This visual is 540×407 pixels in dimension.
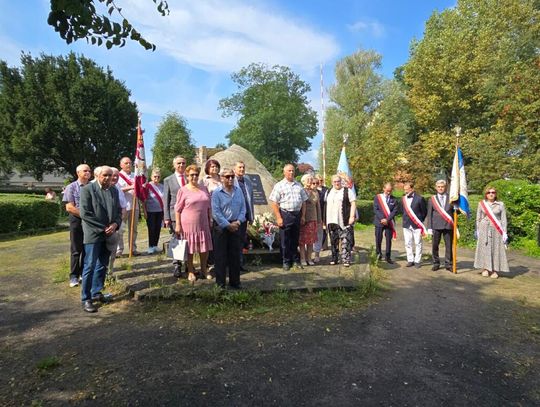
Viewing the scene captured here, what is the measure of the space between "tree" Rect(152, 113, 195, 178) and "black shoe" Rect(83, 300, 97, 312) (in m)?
35.8

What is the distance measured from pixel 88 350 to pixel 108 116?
97.5ft

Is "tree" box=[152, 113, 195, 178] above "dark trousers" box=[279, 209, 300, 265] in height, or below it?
above

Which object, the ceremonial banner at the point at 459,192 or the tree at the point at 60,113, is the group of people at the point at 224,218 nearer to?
the ceremonial banner at the point at 459,192

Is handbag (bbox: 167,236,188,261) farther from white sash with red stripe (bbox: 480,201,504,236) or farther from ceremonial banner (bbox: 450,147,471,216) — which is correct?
white sash with red stripe (bbox: 480,201,504,236)

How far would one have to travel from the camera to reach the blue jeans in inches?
192

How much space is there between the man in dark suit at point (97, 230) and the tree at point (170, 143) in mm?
35485

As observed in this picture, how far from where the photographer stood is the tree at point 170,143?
39969mm

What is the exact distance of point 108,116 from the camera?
29.7 meters

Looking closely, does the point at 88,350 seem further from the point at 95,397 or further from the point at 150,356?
the point at 95,397

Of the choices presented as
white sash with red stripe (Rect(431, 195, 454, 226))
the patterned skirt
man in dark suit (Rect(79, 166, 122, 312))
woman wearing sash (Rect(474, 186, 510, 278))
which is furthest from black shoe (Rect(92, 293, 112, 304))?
woman wearing sash (Rect(474, 186, 510, 278))

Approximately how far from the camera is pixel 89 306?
15.9ft

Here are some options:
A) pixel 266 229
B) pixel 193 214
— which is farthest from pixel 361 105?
pixel 193 214

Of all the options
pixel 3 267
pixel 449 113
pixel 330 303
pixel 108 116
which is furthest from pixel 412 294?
pixel 108 116

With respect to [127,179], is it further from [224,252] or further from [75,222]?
[224,252]
